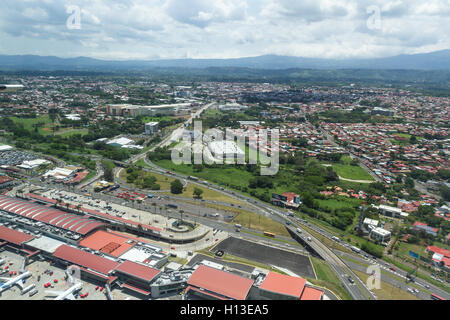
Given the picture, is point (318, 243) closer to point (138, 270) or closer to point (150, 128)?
point (138, 270)

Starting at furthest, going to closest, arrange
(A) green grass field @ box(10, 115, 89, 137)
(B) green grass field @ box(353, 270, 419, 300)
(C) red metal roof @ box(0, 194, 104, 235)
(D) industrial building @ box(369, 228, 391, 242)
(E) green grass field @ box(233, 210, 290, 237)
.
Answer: (A) green grass field @ box(10, 115, 89, 137) < (E) green grass field @ box(233, 210, 290, 237) < (D) industrial building @ box(369, 228, 391, 242) < (C) red metal roof @ box(0, 194, 104, 235) < (B) green grass field @ box(353, 270, 419, 300)

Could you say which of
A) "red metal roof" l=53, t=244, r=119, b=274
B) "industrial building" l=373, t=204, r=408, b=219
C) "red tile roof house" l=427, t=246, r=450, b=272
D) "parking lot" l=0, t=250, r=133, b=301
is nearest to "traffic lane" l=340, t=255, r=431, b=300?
"red tile roof house" l=427, t=246, r=450, b=272

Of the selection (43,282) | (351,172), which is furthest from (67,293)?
→ (351,172)

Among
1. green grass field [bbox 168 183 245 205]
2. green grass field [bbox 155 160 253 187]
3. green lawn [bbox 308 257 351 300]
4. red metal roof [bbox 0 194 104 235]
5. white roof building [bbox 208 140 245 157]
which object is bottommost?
green lawn [bbox 308 257 351 300]

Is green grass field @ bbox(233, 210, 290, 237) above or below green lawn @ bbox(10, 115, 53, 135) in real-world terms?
below

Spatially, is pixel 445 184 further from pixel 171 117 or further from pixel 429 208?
pixel 171 117

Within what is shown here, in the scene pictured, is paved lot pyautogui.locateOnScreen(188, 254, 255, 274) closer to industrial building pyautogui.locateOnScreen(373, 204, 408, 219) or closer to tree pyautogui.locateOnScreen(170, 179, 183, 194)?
tree pyautogui.locateOnScreen(170, 179, 183, 194)

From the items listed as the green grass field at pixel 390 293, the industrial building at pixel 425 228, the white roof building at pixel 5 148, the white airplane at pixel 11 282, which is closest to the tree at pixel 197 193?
the white airplane at pixel 11 282
